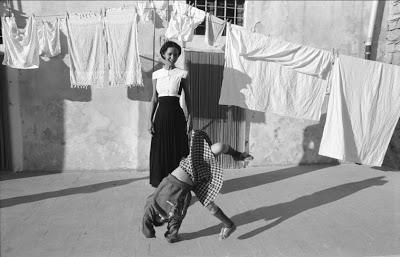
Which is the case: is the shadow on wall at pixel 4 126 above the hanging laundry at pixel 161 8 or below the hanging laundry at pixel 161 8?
below

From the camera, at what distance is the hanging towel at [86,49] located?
5074 mm

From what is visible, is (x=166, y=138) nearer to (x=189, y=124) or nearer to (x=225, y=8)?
(x=189, y=124)

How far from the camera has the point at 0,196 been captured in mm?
4668

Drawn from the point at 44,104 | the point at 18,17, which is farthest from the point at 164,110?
the point at 18,17

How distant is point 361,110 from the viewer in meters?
5.07

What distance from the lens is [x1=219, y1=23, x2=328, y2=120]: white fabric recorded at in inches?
205

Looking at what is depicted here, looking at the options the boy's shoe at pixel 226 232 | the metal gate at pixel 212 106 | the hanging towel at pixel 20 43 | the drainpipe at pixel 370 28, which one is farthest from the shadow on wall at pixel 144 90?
the drainpipe at pixel 370 28

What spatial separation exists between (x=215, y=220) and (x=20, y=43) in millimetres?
3685

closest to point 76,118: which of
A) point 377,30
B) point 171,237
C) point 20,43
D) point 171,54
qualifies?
point 20,43

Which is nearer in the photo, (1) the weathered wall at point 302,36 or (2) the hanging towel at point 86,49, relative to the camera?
(2) the hanging towel at point 86,49

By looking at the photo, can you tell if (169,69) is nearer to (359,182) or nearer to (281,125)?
(281,125)

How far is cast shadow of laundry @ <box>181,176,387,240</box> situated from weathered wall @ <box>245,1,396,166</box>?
1.40 meters

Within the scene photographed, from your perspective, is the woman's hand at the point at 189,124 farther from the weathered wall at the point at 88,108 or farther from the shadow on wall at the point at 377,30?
the shadow on wall at the point at 377,30

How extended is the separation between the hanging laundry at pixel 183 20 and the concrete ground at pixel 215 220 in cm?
231
